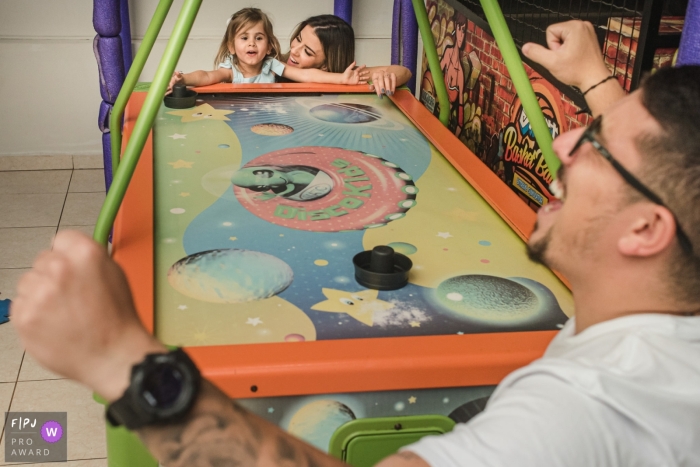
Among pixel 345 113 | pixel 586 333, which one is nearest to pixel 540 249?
pixel 586 333

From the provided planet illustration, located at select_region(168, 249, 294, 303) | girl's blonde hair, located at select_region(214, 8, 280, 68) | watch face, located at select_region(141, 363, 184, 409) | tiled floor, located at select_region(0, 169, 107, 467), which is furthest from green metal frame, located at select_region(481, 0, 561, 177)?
girl's blonde hair, located at select_region(214, 8, 280, 68)

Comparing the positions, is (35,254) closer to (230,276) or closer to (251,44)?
(251,44)

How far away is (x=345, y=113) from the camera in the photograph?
207 centimetres

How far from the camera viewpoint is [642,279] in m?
0.80

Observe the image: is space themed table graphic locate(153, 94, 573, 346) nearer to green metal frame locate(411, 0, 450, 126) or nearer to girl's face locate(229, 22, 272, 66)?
green metal frame locate(411, 0, 450, 126)

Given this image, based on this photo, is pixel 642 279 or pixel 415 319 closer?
pixel 642 279

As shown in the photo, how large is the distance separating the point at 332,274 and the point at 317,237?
0.14 m

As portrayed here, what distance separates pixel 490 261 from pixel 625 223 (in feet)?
1.70

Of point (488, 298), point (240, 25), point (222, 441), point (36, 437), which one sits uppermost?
point (240, 25)

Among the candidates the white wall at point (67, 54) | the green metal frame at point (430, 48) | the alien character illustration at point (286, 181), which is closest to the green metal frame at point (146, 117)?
the alien character illustration at point (286, 181)

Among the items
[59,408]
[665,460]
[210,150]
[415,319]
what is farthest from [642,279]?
[59,408]

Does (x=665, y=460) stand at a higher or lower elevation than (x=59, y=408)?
higher

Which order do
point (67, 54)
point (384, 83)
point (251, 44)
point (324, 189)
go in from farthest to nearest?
point (67, 54)
point (251, 44)
point (384, 83)
point (324, 189)

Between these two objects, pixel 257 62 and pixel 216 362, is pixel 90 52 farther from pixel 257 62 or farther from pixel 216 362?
pixel 216 362
